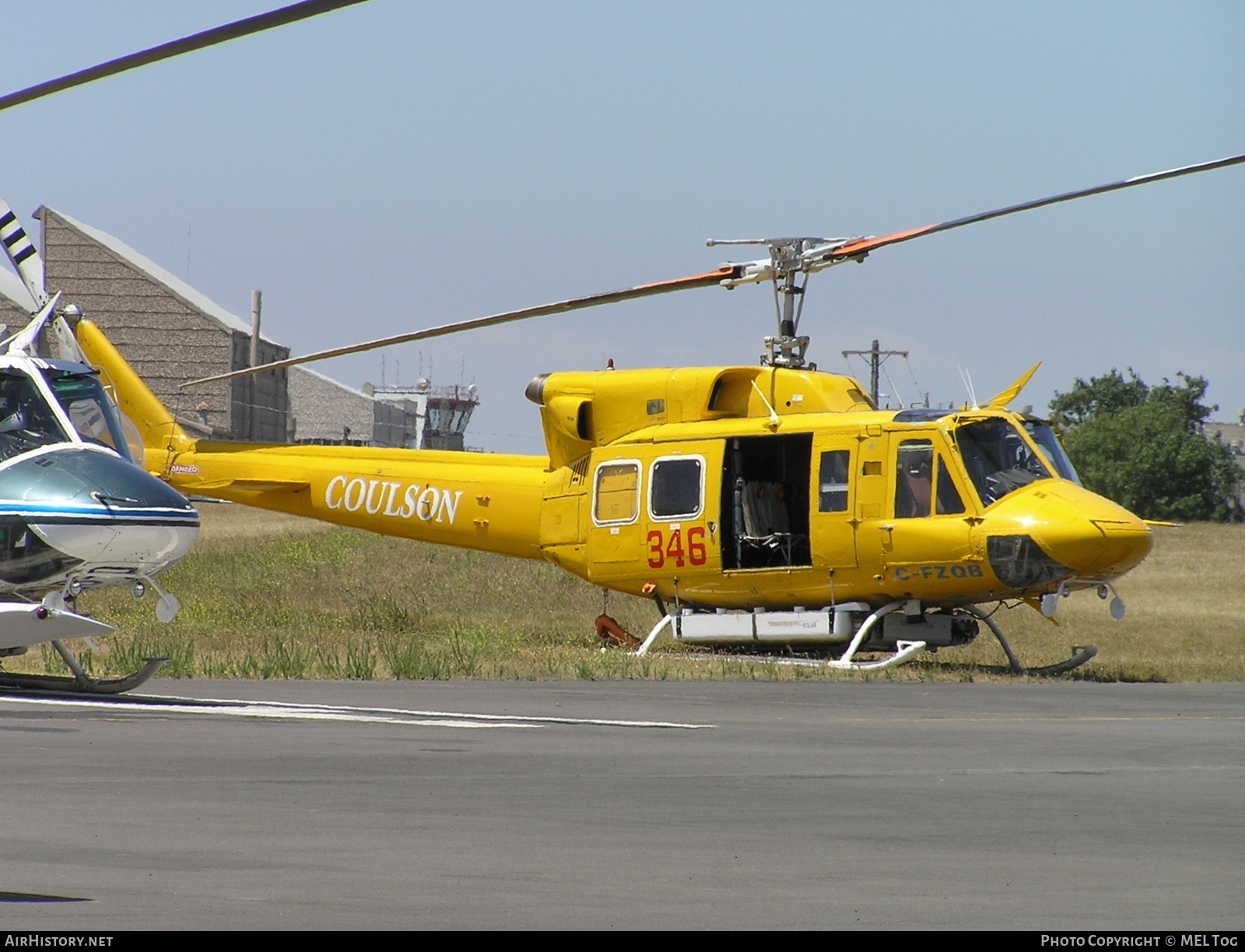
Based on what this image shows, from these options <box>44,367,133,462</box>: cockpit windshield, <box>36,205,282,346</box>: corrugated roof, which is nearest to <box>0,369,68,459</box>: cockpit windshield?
<box>44,367,133,462</box>: cockpit windshield

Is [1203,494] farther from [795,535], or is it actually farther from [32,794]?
[32,794]

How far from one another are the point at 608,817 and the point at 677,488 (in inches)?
472

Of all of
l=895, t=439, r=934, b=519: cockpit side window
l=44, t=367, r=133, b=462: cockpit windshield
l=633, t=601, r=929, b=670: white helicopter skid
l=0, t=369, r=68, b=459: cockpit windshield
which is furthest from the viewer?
l=633, t=601, r=929, b=670: white helicopter skid

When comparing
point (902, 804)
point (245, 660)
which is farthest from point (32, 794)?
point (245, 660)

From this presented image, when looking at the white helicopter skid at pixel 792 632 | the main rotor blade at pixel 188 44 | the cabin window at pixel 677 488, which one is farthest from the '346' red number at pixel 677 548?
the main rotor blade at pixel 188 44

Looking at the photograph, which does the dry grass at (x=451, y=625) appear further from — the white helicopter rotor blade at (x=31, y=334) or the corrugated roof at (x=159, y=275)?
the corrugated roof at (x=159, y=275)

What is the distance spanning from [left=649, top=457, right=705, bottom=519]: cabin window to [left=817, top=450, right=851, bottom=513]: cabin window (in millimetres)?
1394

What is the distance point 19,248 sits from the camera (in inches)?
595

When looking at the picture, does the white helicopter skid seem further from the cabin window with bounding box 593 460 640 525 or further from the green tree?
the green tree

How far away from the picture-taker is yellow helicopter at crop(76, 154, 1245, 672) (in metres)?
17.2

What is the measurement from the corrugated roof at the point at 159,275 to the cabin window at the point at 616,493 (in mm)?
52544

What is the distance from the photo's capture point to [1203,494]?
8400 centimetres

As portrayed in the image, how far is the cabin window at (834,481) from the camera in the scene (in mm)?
18094

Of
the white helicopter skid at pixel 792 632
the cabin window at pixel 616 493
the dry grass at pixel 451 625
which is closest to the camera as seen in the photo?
the dry grass at pixel 451 625
